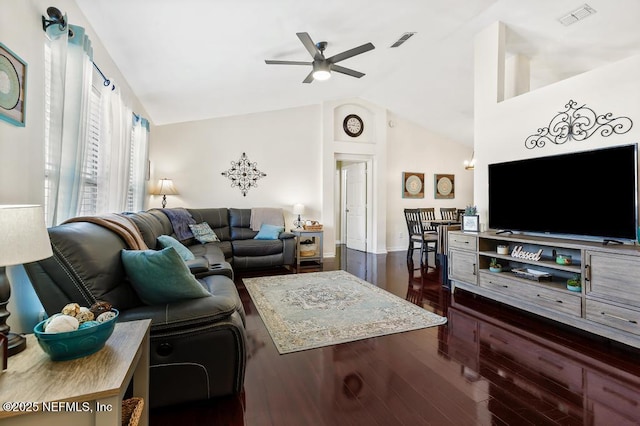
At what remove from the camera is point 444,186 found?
7250 mm

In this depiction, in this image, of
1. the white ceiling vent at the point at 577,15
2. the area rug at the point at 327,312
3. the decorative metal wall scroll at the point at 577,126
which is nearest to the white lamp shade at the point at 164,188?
the area rug at the point at 327,312

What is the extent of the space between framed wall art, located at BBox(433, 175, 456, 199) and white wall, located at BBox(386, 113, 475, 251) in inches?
3.2

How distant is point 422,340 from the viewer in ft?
8.06

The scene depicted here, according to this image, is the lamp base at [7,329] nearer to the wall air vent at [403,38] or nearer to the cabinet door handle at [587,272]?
the cabinet door handle at [587,272]

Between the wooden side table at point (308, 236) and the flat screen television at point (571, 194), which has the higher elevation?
the flat screen television at point (571, 194)

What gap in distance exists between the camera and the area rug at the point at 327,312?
2.52 meters

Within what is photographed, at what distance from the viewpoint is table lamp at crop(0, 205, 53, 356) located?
1.02 metres

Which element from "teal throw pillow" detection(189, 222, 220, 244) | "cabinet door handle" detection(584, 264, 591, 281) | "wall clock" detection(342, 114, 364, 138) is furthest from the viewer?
"wall clock" detection(342, 114, 364, 138)

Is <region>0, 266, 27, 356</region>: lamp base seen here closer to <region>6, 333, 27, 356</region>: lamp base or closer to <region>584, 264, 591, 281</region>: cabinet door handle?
<region>6, 333, 27, 356</region>: lamp base

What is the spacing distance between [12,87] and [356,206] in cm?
618

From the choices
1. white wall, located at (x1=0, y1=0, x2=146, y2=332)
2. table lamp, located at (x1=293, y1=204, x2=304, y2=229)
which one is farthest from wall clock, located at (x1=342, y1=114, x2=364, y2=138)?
white wall, located at (x1=0, y1=0, x2=146, y2=332)

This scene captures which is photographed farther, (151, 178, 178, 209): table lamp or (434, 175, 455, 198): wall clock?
(434, 175, 455, 198): wall clock

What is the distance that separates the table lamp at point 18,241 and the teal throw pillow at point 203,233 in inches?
142

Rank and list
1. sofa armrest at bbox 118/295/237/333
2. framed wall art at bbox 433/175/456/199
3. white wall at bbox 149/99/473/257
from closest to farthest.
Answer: sofa armrest at bbox 118/295/237/333, white wall at bbox 149/99/473/257, framed wall art at bbox 433/175/456/199
